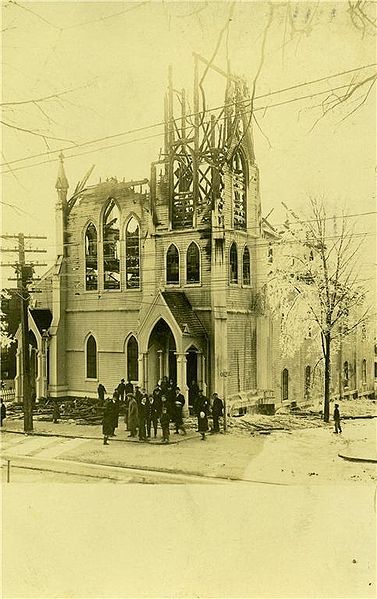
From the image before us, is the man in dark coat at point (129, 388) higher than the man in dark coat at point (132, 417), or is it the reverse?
the man in dark coat at point (129, 388)

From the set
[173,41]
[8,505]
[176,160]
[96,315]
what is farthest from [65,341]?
[173,41]

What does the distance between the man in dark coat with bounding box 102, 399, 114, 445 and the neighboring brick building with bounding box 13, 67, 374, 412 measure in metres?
0.14

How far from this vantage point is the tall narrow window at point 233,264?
4125 millimetres

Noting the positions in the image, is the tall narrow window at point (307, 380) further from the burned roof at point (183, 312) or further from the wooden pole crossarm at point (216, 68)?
the wooden pole crossarm at point (216, 68)

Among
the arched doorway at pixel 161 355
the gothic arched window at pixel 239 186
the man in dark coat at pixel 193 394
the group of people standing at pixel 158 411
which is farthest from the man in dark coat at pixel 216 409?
the gothic arched window at pixel 239 186

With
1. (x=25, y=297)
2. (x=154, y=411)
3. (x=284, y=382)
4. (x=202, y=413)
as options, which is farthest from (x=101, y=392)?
(x=284, y=382)

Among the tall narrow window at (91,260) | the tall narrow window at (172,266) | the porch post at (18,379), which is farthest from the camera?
the tall narrow window at (91,260)

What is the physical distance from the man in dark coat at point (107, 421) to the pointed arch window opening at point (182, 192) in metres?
1.20

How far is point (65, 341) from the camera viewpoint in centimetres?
452

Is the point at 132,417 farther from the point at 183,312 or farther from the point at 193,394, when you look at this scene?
the point at 183,312

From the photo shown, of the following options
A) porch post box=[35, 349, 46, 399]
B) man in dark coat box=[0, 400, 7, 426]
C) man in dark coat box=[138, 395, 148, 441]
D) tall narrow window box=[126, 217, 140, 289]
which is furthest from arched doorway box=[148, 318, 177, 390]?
man in dark coat box=[0, 400, 7, 426]

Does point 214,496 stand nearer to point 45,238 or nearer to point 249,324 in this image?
point 249,324

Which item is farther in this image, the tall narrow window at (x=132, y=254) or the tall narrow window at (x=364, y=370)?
the tall narrow window at (x=132, y=254)

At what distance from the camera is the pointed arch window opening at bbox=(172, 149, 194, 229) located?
161 inches
